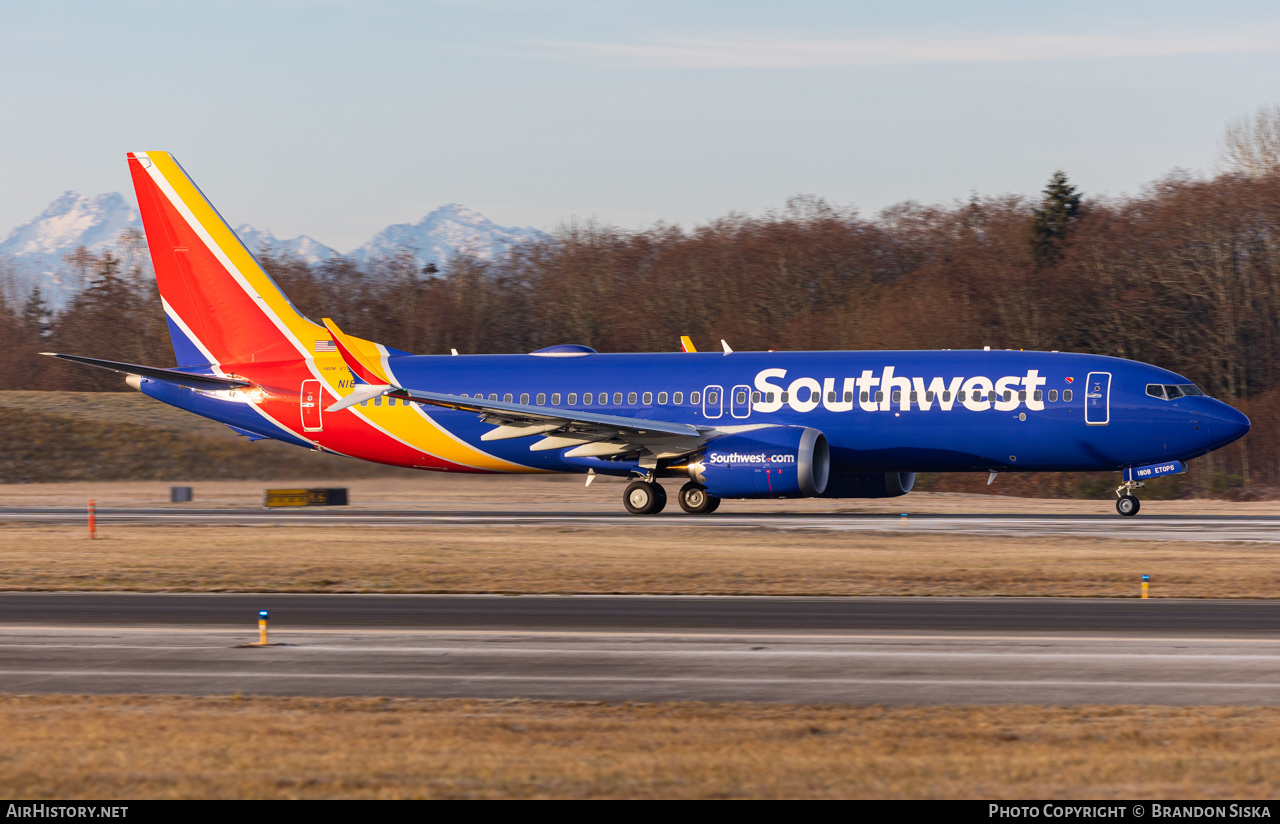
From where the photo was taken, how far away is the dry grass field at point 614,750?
896cm

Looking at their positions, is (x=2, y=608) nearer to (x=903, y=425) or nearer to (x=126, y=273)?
(x=903, y=425)

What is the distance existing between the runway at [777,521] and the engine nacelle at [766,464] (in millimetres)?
856

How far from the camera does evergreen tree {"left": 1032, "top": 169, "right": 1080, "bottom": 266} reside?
225ft

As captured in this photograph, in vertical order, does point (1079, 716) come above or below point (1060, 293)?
below

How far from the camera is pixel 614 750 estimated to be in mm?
10070

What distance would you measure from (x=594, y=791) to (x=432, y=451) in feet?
107

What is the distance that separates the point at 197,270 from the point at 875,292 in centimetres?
3554

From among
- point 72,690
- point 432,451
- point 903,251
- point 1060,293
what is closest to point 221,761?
point 72,690

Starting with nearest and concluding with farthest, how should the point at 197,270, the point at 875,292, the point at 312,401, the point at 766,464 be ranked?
the point at 766,464, the point at 312,401, the point at 197,270, the point at 875,292

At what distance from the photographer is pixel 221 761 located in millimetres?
9680

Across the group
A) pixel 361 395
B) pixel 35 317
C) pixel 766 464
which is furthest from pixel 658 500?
pixel 35 317

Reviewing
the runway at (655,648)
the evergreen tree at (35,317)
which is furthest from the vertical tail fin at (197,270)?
the evergreen tree at (35,317)

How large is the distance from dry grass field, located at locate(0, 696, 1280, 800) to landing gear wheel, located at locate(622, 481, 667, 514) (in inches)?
1006

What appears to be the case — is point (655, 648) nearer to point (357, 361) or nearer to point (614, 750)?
point (614, 750)
